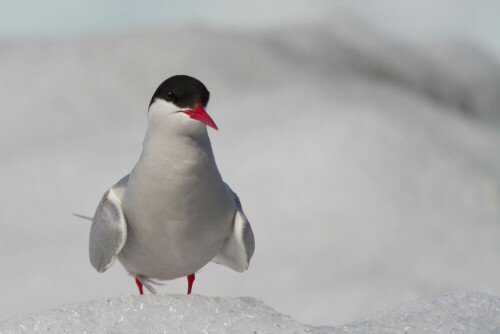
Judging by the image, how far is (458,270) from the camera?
4004 mm

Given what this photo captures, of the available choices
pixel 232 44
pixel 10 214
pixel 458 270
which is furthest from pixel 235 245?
pixel 232 44

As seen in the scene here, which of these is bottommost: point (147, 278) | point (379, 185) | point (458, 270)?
point (147, 278)

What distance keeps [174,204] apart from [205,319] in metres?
0.28

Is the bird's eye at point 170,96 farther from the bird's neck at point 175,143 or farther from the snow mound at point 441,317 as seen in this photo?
the snow mound at point 441,317

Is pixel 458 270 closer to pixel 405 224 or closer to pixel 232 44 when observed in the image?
pixel 405 224

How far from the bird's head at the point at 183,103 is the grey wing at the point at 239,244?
0.28m

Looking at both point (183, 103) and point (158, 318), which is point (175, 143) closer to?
point (183, 103)

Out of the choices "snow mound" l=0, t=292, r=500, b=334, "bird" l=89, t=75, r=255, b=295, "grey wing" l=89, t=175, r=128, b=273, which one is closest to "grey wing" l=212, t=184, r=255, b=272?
"bird" l=89, t=75, r=255, b=295

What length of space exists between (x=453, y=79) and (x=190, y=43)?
184 cm

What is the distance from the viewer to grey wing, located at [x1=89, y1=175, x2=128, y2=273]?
2014 mm

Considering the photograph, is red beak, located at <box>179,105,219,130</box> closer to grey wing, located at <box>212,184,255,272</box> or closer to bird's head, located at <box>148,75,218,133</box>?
bird's head, located at <box>148,75,218,133</box>

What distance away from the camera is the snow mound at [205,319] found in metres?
1.88

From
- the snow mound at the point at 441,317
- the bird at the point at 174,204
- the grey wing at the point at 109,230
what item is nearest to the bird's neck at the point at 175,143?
the bird at the point at 174,204

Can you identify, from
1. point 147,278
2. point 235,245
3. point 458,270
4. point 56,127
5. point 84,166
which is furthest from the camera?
point 56,127
